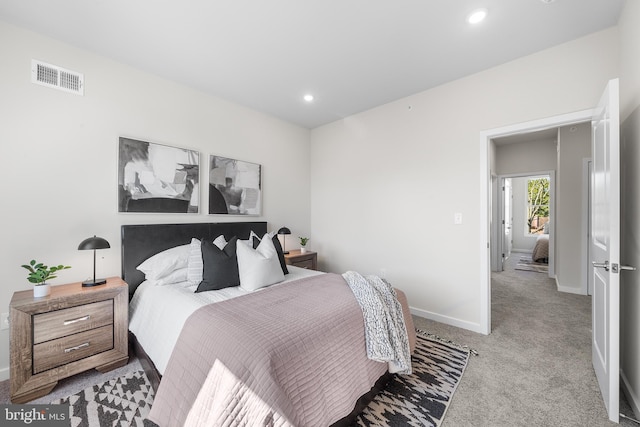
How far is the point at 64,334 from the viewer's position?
1.88 meters

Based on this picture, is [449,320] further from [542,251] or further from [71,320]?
[542,251]

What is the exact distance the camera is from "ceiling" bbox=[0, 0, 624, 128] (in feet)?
6.05

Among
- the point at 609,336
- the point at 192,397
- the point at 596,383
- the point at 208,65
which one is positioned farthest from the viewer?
the point at 208,65

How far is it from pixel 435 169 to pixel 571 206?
9.77ft

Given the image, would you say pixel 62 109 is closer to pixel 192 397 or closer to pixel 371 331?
pixel 192 397

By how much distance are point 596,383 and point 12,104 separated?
193 inches

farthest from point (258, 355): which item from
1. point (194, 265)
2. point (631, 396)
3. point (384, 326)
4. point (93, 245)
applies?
point (631, 396)

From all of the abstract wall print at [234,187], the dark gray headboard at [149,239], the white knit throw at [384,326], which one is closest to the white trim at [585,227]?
the white knit throw at [384,326]

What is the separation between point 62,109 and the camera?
2197 millimetres

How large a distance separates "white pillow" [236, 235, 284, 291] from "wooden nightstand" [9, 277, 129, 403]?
956 millimetres

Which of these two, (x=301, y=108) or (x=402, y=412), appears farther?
(x=301, y=108)

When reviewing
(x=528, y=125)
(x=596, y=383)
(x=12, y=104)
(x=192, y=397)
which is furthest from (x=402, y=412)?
(x=12, y=104)

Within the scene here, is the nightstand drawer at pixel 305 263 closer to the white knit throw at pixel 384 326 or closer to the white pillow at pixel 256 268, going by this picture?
the white pillow at pixel 256 268

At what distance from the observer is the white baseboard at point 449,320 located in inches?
109
